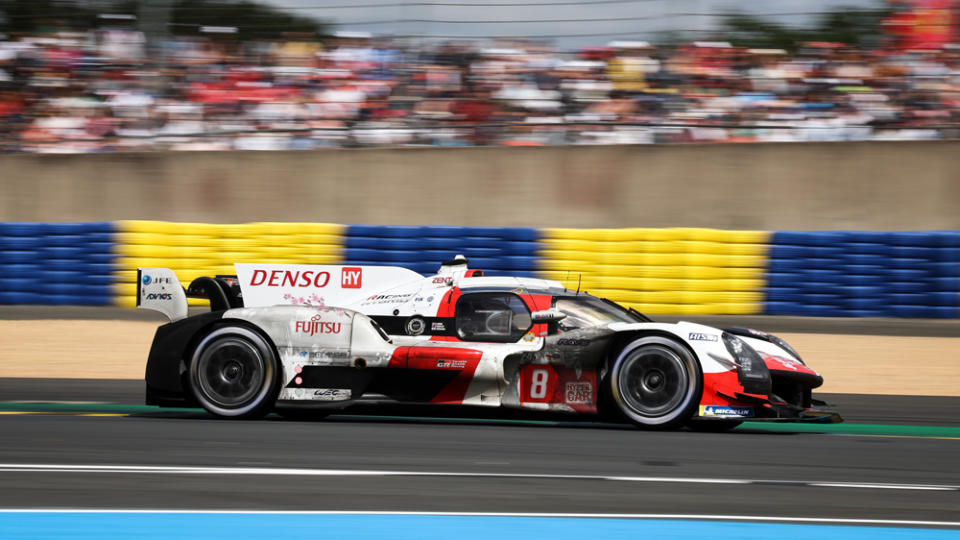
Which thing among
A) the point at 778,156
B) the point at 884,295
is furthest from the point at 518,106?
the point at 884,295

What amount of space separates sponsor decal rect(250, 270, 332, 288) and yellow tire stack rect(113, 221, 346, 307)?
20.6ft

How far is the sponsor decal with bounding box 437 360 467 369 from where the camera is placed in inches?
285

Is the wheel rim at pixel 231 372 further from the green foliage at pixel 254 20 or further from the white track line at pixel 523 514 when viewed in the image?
the green foliage at pixel 254 20

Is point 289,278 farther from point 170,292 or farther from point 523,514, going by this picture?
point 523,514

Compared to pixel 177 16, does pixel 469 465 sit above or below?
below

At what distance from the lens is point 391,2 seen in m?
14.9

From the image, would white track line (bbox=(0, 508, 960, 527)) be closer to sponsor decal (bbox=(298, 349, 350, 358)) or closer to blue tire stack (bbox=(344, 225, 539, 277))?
sponsor decal (bbox=(298, 349, 350, 358))

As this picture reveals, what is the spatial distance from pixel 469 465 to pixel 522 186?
391 inches

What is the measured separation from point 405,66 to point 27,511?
10.7 m

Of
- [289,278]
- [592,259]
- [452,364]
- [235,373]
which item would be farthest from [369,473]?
[592,259]

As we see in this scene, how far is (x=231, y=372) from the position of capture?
7.60 meters

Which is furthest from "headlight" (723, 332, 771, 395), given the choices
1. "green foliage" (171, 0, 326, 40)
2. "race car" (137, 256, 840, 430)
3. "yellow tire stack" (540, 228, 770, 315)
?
"green foliage" (171, 0, 326, 40)

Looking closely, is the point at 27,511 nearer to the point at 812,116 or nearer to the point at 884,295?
the point at 884,295

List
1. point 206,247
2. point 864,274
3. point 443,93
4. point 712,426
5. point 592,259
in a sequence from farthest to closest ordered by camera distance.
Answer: point 443,93 → point 206,247 → point 592,259 → point 864,274 → point 712,426
